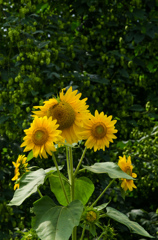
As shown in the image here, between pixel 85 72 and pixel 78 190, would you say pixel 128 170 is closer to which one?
pixel 78 190

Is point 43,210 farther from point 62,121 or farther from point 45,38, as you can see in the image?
point 45,38

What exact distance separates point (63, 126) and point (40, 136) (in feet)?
0.25

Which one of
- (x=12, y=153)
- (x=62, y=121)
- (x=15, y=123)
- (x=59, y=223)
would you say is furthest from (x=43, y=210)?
(x=12, y=153)

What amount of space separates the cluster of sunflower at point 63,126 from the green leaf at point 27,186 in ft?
0.27

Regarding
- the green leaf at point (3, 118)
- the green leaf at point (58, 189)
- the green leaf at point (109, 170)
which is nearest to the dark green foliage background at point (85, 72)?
the green leaf at point (3, 118)

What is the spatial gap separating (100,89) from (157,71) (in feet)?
2.80

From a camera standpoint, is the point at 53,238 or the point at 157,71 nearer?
the point at 53,238

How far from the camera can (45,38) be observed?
3.09 m

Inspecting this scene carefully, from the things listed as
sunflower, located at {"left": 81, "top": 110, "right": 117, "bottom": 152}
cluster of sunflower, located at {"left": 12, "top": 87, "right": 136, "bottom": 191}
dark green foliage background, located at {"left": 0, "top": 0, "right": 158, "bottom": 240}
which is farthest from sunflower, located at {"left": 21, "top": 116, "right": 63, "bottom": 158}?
dark green foliage background, located at {"left": 0, "top": 0, "right": 158, "bottom": 240}

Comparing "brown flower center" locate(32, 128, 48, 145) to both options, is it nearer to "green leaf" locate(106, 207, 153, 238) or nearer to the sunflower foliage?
the sunflower foliage

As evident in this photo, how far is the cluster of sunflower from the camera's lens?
1.02m

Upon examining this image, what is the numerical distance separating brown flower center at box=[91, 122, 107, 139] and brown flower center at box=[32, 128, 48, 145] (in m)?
0.17

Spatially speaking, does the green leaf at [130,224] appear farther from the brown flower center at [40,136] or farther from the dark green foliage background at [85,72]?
the dark green foliage background at [85,72]

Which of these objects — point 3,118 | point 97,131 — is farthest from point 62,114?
point 3,118
